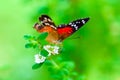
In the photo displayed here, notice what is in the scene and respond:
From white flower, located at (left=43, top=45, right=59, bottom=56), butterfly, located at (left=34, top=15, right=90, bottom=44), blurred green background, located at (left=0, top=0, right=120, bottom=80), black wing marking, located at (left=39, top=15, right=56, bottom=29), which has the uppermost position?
blurred green background, located at (left=0, top=0, right=120, bottom=80)

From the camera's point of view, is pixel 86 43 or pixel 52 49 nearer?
pixel 52 49

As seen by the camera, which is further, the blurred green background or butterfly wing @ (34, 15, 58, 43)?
the blurred green background

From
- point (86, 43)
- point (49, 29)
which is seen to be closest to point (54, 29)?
point (49, 29)

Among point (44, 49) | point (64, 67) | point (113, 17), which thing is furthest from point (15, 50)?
point (44, 49)

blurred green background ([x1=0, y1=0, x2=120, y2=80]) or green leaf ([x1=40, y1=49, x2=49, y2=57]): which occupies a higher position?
blurred green background ([x1=0, y1=0, x2=120, y2=80])

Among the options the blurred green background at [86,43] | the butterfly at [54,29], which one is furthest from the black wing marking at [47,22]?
the blurred green background at [86,43]

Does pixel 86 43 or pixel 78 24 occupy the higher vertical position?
pixel 86 43

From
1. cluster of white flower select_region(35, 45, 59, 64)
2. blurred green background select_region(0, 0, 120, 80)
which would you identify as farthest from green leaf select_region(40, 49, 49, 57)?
blurred green background select_region(0, 0, 120, 80)

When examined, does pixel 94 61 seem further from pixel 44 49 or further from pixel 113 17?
pixel 44 49

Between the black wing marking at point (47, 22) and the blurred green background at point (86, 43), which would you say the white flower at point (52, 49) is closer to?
the black wing marking at point (47, 22)

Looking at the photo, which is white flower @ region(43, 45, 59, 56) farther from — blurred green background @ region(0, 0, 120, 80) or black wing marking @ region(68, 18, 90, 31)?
blurred green background @ region(0, 0, 120, 80)

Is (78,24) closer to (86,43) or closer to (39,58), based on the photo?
(39,58)

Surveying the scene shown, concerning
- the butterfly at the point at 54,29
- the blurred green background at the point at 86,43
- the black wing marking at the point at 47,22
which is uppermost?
the blurred green background at the point at 86,43
